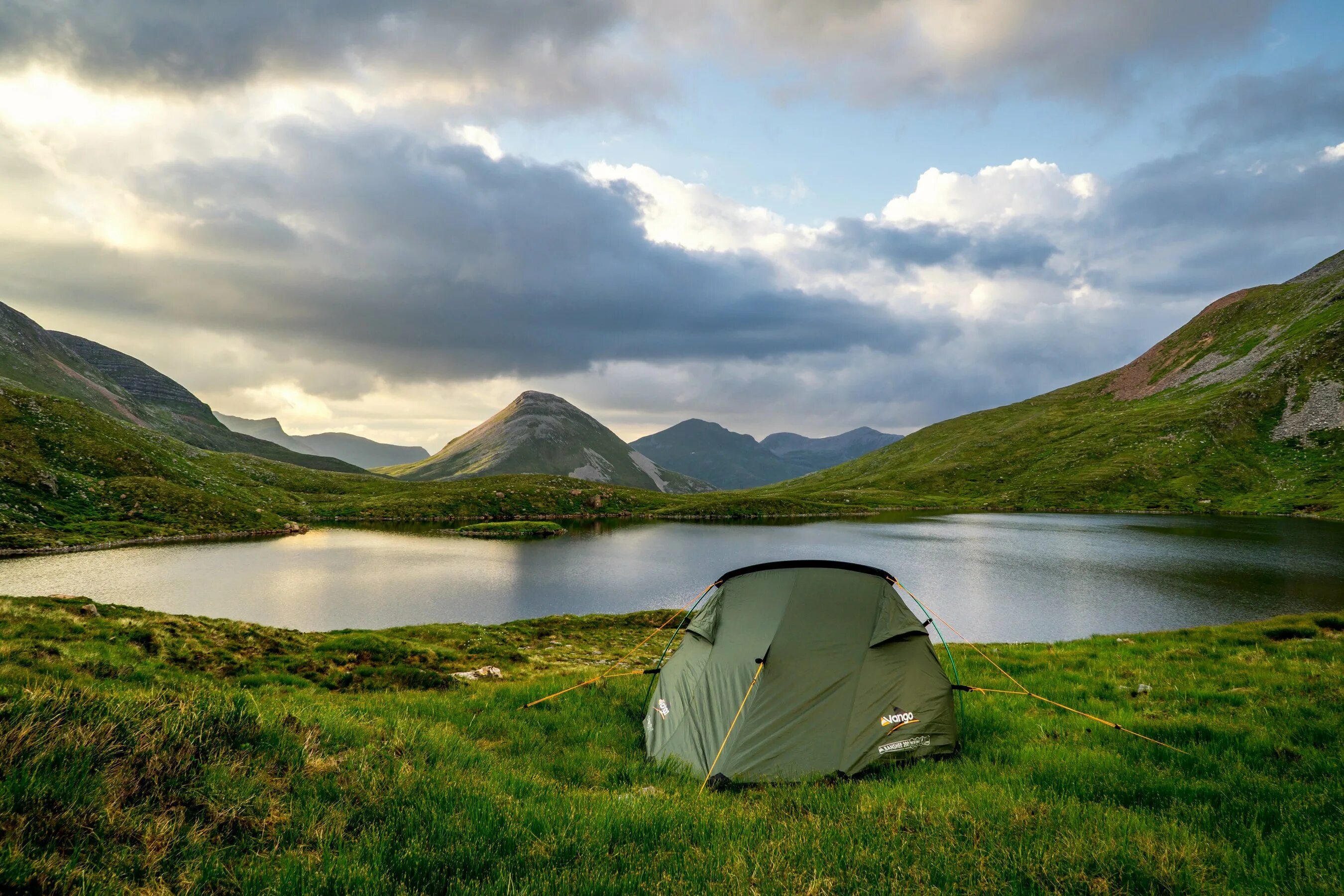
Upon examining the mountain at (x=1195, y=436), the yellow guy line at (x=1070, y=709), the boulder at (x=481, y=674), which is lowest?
the boulder at (x=481, y=674)

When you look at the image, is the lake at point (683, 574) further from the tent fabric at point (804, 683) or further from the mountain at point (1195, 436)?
the mountain at point (1195, 436)

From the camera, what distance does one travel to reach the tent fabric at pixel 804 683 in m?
9.88

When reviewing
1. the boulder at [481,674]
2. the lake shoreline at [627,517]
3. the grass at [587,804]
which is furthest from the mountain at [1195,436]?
the boulder at [481,674]

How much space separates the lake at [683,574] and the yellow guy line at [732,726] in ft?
87.7

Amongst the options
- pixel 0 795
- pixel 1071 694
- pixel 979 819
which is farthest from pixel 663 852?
pixel 1071 694

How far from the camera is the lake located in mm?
36031

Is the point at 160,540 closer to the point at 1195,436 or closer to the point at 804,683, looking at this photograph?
the point at 804,683

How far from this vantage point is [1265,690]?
Result: 1224 cm

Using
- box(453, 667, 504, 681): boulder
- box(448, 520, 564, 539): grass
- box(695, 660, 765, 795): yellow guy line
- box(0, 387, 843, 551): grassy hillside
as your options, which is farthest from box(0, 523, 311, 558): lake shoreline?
box(695, 660, 765, 795): yellow guy line

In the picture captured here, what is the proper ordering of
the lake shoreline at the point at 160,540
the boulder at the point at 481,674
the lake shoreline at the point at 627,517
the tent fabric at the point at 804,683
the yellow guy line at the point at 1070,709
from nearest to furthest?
Result: the yellow guy line at the point at 1070,709 < the tent fabric at the point at 804,683 < the boulder at the point at 481,674 < the lake shoreline at the point at 160,540 < the lake shoreline at the point at 627,517

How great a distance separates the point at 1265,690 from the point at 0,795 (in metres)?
20.2

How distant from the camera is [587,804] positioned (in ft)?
Result: 23.1

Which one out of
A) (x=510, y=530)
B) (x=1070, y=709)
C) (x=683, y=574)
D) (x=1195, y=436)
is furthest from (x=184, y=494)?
(x=1195, y=436)

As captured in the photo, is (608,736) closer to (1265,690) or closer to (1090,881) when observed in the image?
(1090,881)
